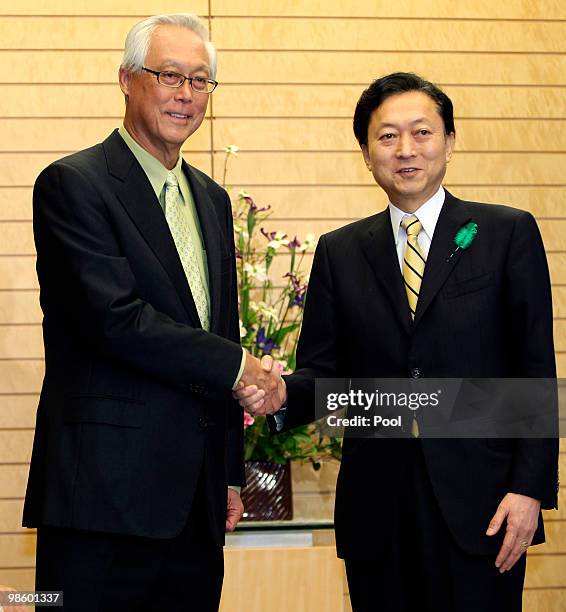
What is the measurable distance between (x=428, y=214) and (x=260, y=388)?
0.59 m

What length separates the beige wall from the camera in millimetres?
3801

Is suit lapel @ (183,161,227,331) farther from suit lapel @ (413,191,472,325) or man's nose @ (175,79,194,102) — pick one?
suit lapel @ (413,191,472,325)

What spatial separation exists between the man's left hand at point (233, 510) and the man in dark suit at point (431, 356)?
265 mm

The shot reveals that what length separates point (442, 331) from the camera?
222cm

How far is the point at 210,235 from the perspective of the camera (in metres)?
2.38

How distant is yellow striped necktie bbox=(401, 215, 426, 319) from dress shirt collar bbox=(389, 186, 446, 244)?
0.04ft

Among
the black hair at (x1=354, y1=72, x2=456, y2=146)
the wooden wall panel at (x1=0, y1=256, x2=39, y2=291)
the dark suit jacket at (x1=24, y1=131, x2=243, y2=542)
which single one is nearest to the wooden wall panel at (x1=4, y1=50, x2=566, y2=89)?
the wooden wall panel at (x1=0, y1=256, x2=39, y2=291)

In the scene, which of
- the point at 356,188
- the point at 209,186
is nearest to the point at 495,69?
the point at 356,188

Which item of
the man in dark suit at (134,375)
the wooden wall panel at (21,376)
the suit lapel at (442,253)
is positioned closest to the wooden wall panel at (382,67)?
the wooden wall panel at (21,376)

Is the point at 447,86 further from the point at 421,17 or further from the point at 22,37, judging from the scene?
the point at 22,37

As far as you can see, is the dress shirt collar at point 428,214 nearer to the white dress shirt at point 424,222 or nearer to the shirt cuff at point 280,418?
the white dress shirt at point 424,222

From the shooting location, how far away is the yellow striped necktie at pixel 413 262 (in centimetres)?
229

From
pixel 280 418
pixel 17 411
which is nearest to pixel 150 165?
pixel 280 418

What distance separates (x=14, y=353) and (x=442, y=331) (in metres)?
2.10
